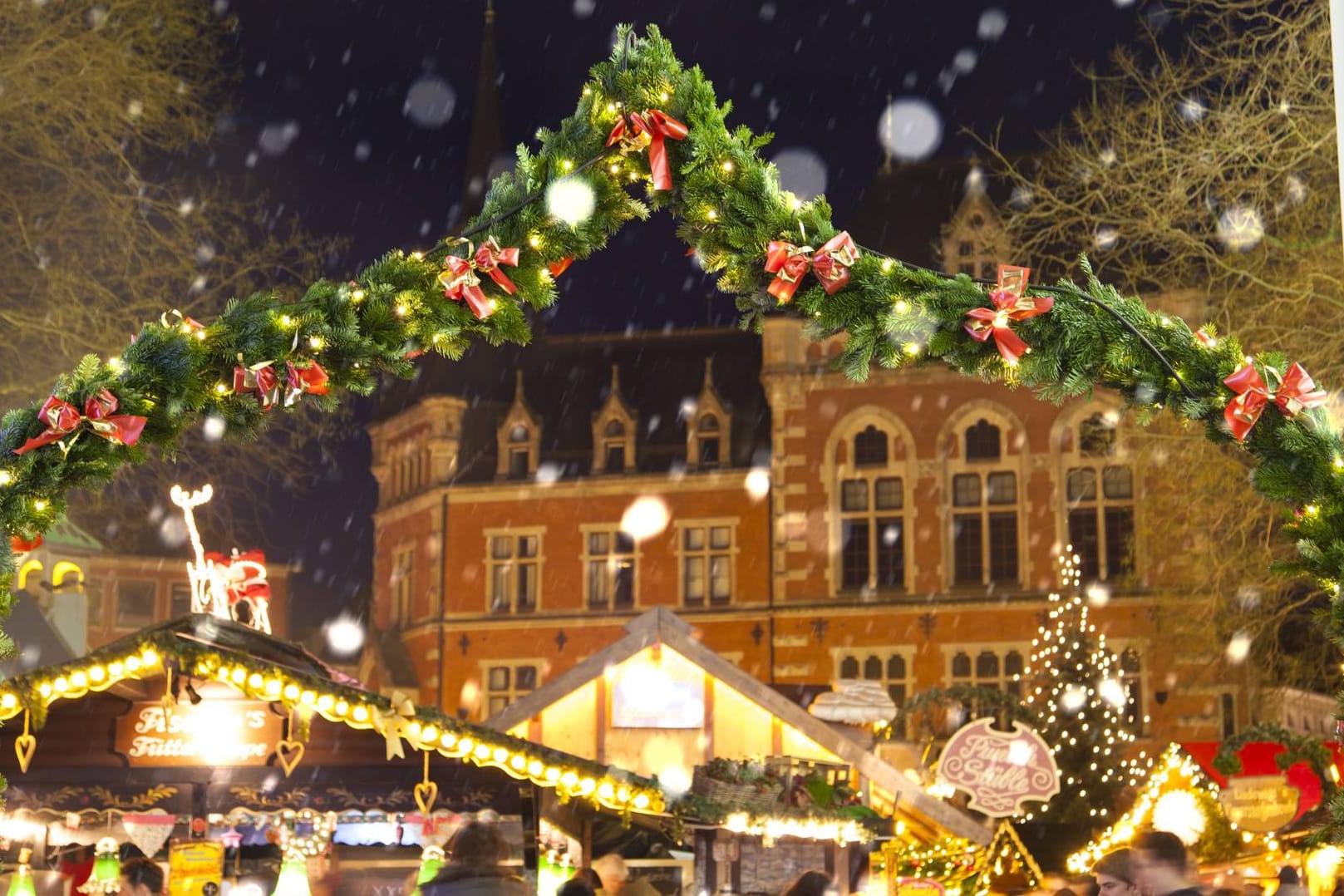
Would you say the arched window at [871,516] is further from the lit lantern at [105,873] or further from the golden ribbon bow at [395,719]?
the golden ribbon bow at [395,719]

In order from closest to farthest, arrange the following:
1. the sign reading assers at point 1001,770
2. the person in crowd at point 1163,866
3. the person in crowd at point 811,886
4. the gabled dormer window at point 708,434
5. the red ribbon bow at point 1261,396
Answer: the red ribbon bow at point 1261,396, the person in crowd at point 1163,866, the person in crowd at point 811,886, the sign reading assers at point 1001,770, the gabled dormer window at point 708,434

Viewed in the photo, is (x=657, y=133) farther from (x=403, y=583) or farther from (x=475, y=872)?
(x=403, y=583)

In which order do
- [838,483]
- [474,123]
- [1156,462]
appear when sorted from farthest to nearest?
[474,123] → [838,483] → [1156,462]

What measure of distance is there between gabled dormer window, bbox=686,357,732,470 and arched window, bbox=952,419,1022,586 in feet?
14.6

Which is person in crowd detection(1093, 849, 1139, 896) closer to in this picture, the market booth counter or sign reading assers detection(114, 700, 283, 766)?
the market booth counter

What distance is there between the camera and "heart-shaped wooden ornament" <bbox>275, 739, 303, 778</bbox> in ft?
28.1

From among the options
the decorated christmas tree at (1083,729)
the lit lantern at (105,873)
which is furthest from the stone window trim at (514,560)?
the lit lantern at (105,873)

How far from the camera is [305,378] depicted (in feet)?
16.3

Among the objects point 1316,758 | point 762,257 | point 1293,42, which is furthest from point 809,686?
point 762,257

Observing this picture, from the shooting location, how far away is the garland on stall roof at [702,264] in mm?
4855

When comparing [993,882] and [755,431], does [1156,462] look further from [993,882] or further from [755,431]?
[755,431]

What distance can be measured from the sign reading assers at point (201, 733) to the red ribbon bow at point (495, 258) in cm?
434

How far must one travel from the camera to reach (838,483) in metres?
28.8

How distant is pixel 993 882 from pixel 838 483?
11.5 meters
